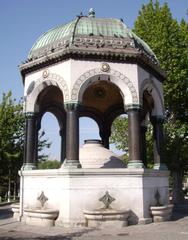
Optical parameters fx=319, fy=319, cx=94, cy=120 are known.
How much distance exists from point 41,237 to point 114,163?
243 inches

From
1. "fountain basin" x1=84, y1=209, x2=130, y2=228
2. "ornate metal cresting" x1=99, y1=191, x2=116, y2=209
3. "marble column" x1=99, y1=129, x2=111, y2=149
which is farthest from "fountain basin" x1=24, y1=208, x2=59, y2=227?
"marble column" x1=99, y1=129, x2=111, y2=149

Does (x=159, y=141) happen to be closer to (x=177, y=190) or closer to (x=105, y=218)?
(x=105, y=218)

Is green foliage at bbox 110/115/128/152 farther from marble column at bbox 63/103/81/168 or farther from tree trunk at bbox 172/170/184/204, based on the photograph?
marble column at bbox 63/103/81/168

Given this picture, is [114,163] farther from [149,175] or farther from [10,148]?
[10,148]

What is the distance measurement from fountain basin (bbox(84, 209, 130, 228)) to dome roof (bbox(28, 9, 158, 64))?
22.0 feet

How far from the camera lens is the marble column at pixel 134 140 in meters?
13.3

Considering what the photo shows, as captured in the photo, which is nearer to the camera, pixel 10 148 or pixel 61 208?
pixel 61 208

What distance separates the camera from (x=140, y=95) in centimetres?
1419

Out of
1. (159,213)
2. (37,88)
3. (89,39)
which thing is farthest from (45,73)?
(159,213)

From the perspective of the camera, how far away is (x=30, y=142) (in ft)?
49.1

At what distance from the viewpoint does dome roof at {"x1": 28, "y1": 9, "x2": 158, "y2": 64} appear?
13927 mm

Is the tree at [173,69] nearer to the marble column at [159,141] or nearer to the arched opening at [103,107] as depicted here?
the arched opening at [103,107]

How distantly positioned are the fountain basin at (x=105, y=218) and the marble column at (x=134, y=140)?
223 centimetres

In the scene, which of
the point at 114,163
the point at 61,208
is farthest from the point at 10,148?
the point at 61,208
